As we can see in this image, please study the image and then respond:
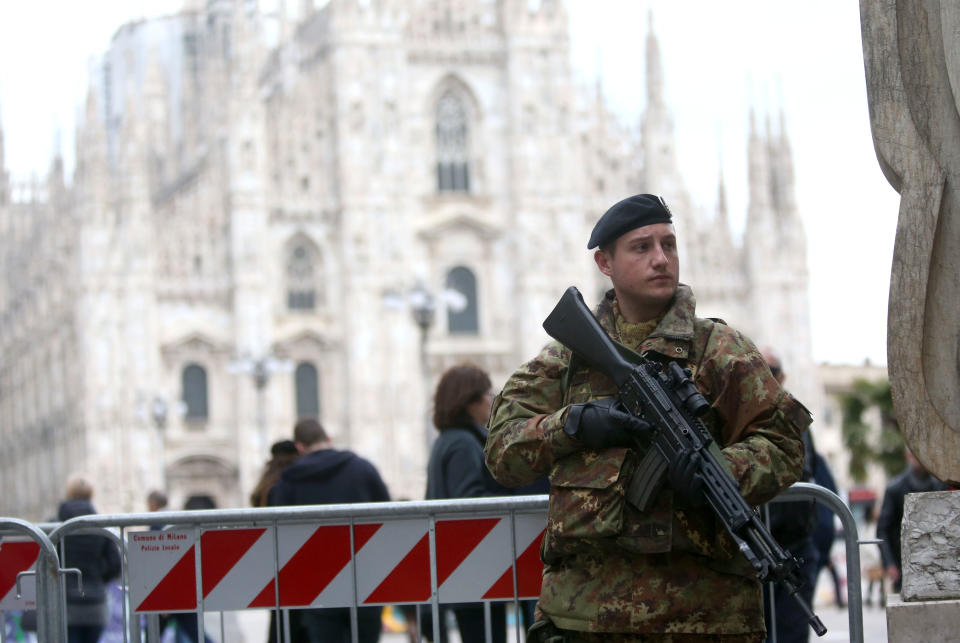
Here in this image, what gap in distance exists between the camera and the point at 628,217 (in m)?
4.61

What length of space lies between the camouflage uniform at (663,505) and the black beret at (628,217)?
0.25 metres

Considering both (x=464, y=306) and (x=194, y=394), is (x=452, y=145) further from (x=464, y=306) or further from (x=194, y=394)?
(x=194, y=394)

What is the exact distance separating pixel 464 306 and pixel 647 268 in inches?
1537

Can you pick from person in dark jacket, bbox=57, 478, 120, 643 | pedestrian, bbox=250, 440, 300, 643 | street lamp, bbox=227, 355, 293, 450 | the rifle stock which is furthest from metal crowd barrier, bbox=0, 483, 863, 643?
street lamp, bbox=227, 355, 293, 450

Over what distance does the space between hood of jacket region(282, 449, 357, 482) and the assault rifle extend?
3.72 metres

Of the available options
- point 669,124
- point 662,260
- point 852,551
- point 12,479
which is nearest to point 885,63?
point 662,260

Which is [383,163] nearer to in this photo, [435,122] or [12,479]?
[435,122]

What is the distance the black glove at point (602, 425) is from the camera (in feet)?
14.0

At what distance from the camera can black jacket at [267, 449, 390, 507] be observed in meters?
8.06

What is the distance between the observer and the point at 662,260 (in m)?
4.55

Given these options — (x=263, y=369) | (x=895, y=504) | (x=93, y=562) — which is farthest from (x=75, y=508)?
(x=263, y=369)

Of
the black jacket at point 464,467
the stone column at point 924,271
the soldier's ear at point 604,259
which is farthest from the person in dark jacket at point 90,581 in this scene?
the stone column at point 924,271

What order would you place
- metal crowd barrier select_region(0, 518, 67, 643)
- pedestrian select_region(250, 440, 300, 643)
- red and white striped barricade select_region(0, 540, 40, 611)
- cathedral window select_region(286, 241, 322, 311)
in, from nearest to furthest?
metal crowd barrier select_region(0, 518, 67, 643) < red and white striped barricade select_region(0, 540, 40, 611) < pedestrian select_region(250, 440, 300, 643) < cathedral window select_region(286, 241, 322, 311)

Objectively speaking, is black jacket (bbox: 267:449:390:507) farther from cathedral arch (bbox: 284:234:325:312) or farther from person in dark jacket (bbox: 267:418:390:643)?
cathedral arch (bbox: 284:234:325:312)
